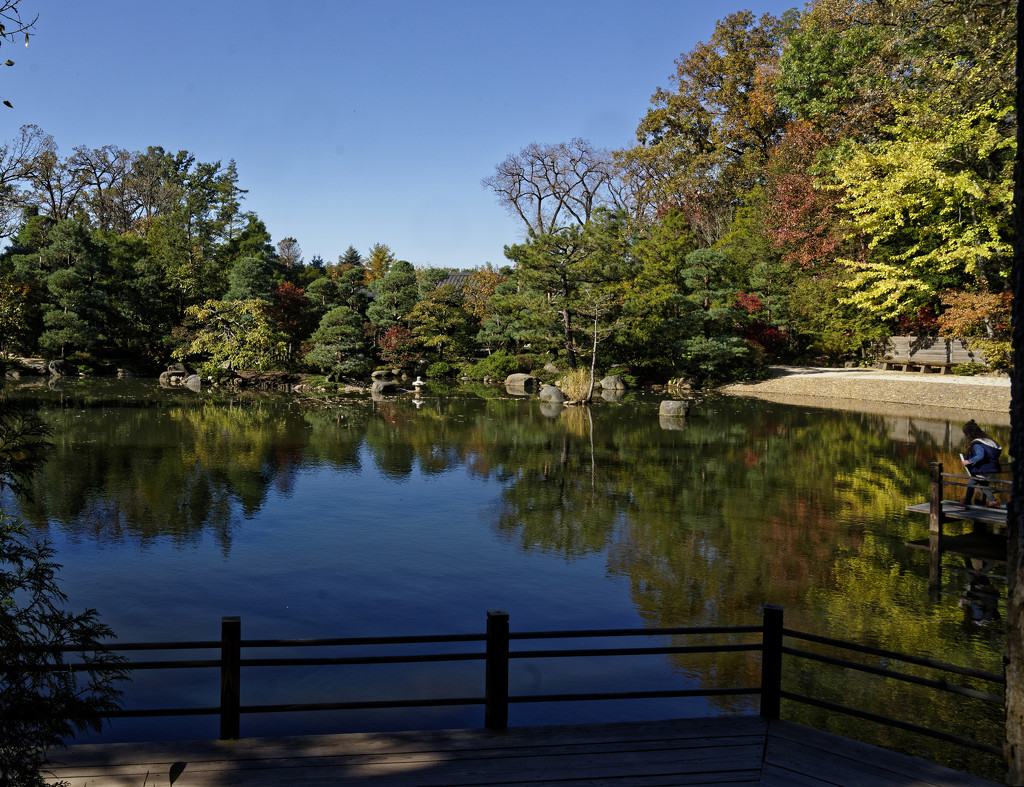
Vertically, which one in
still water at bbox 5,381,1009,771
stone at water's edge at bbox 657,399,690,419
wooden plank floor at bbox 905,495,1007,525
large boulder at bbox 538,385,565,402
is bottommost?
still water at bbox 5,381,1009,771

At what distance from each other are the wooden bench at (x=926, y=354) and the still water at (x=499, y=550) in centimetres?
1044

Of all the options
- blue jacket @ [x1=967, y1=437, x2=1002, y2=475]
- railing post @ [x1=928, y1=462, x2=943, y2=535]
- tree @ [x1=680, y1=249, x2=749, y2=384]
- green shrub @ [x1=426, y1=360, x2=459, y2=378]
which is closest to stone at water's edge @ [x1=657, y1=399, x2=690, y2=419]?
tree @ [x1=680, y1=249, x2=749, y2=384]

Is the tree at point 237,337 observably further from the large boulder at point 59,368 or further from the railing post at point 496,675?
the railing post at point 496,675

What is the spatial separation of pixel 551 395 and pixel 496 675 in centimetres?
2309

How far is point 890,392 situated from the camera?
2586 centimetres

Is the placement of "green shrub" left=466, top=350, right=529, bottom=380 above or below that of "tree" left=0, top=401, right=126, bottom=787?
above

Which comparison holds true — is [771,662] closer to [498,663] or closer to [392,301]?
[498,663]

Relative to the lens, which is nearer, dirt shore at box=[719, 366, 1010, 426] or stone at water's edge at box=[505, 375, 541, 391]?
dirt shore at box=[719, 366, 1010, 426]

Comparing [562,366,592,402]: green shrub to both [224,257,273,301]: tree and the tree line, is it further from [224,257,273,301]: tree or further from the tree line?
[224,257,273,301]: tree

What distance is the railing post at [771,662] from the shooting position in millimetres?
3926

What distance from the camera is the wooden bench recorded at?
26.3 meters

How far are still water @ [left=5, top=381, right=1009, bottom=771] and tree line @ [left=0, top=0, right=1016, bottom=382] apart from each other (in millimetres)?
9098

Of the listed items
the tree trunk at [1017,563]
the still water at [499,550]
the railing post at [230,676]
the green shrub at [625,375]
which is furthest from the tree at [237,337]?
the tree trunk at [1017,563]

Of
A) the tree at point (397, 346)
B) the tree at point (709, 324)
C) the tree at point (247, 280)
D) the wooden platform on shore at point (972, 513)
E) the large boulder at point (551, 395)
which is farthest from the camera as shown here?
the tree at point (397, 346)
